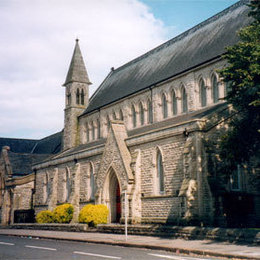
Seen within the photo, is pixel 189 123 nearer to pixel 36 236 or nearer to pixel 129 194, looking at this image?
pixel 129 194

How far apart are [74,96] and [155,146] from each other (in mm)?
21075

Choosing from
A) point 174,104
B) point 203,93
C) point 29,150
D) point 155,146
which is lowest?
point 155,146

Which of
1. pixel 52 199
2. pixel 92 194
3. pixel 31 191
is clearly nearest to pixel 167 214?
pixel 92 194

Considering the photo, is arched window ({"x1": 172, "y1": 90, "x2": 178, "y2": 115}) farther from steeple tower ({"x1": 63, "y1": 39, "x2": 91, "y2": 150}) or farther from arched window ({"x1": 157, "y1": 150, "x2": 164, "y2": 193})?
steeple tower ({"x1": 63, "y1": 39, "x2": 91, "y2": 150})

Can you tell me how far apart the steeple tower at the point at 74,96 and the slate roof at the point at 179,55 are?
4.98ft

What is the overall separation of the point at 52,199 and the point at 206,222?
19.7 m

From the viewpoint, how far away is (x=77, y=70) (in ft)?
152

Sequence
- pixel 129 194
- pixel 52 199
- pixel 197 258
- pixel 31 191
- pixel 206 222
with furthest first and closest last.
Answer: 1. pixel 31 191
2. pixel 52 199
3. pixel 129 194
4. pixel 206 222
5. pixel 197 258

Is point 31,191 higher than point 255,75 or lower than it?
lower

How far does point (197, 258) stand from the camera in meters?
13.3

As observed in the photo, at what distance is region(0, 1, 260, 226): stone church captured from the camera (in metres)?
22.9

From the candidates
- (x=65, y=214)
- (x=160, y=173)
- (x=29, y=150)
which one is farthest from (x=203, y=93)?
(x=29, y=150)

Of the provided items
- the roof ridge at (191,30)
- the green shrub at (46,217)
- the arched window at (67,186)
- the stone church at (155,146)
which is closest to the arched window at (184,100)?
the stone church at (155,146)

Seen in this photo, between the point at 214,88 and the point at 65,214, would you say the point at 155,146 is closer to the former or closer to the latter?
the point at 214,88
